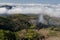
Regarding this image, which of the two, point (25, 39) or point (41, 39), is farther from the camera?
point (41, 39)

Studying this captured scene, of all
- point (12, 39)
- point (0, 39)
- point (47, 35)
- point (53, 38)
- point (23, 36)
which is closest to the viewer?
point (0, 39)

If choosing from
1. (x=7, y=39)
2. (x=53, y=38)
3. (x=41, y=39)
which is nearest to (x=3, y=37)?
(x=7, y=39)

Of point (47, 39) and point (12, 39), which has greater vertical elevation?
point (12, 39)

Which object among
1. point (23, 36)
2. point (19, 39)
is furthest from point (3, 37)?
point (23, 36)

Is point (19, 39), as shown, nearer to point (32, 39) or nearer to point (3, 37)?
point (32, 39)

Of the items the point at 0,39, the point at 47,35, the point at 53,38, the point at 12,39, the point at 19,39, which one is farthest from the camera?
the point at 47,35

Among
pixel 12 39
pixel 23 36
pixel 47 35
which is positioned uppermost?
pixel 12 39

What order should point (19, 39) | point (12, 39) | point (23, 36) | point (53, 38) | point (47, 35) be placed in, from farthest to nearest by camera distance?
point (47, 35)
point (53, 38)
point (23, 36)
point (19, 39)
point (12, 39)

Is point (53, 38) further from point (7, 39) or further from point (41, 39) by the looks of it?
point (7, 39)

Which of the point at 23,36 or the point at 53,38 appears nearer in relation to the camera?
the point at 23,36
